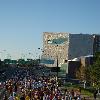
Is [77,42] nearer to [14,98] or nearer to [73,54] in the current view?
[73,54]

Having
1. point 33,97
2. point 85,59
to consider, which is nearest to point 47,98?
point 33,97

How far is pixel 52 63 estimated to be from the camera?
180 meters

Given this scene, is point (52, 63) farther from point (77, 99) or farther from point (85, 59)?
point (77, 99)

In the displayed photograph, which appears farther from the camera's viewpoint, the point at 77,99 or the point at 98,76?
the point at 98,76

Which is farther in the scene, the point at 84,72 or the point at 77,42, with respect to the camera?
the point at 77,42

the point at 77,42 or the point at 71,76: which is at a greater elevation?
the point at 77,42

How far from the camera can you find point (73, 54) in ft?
648

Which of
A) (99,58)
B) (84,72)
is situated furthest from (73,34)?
(99,58)

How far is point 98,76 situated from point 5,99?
24579 millimetres

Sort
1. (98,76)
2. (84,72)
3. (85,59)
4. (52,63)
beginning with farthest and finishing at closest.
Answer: (52,63) → (85,59) → (84,72) → (98,76)

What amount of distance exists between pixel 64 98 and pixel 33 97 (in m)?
3.47

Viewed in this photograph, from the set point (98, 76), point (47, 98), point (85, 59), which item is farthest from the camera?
point (85, 59)

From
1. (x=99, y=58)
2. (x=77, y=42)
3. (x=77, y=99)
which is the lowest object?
(x=77, y=99)

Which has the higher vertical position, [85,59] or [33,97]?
[85,59]
